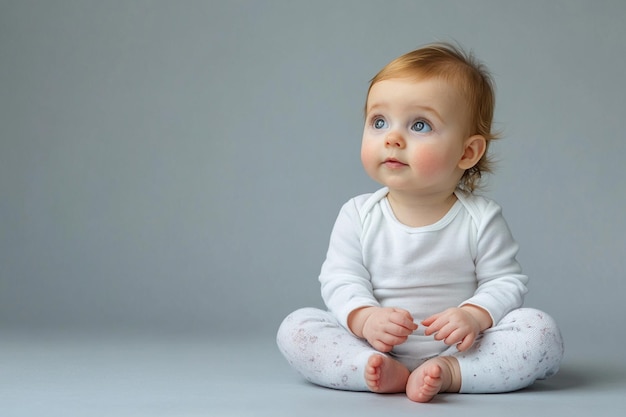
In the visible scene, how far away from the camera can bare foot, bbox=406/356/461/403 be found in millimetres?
2092

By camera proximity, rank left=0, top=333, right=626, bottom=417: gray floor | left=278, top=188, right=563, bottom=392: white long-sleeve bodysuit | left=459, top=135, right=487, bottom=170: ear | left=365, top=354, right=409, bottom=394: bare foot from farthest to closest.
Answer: left=459, top=135, right=487, bottom=170: ear, left=278, top=188, right=563, bottom=392: white long-sleeve bodysuit, left=365, top=354, right=409, bottom=394: bare foot, left=0, top=333, right=626, bottom=417: gray floor

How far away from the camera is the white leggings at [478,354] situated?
2215 mm

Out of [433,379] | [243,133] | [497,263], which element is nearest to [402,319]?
[433,379]

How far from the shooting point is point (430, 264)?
239 centimetres

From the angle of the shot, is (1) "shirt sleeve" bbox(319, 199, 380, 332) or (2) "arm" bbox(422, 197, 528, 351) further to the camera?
(1) "shirt sleeve" bbox(319, 199, 380, 332)

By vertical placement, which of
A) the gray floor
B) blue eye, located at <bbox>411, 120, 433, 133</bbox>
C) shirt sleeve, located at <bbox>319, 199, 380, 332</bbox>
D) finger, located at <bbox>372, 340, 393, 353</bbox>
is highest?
blue eye, located at <bbox>411, 120, 433, 133</bbox>

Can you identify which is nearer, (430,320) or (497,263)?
(430,320)

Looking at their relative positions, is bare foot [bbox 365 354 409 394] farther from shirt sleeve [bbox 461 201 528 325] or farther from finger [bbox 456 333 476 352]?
shirt sleeve [bbox 461 201 528 325]

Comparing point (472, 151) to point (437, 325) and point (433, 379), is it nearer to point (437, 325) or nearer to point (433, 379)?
point (437, 325)

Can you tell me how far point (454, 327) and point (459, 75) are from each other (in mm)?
512

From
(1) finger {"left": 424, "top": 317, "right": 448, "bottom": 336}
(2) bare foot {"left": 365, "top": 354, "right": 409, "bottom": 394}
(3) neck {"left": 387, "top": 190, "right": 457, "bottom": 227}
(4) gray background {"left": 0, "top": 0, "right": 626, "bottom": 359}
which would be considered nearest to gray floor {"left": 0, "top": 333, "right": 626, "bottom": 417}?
(2) bare foot {"left": 365, "top": 354, "right": 409, "bottom": 394}

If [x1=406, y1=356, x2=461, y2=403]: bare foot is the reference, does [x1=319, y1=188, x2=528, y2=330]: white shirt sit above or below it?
above

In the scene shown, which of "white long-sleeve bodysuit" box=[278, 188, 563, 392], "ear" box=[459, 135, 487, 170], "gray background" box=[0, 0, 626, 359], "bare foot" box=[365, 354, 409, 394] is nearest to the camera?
"bare foot" box=[365, 354, 409, 394]

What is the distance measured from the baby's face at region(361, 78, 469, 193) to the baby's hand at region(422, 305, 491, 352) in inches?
11.2
